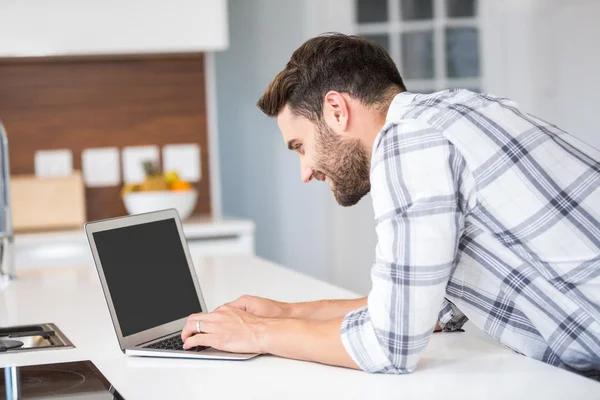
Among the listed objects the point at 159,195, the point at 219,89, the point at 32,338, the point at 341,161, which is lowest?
the point at 32,338

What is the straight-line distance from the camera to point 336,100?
1.53 metres

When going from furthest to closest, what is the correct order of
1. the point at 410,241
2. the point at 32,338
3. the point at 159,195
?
the point at 159,195 → the point at 32,338 → the point at 410,241

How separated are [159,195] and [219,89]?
1.04m

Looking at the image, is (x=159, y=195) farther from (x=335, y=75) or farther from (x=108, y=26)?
(x=335, y=75)

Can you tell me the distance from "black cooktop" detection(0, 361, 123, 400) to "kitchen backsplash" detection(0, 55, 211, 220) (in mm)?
2646

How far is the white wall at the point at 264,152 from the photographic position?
14.6 ft

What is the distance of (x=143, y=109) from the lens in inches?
160

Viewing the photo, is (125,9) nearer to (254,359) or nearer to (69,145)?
(69,145)

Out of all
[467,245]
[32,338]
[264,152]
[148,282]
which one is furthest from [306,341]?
[264,152]

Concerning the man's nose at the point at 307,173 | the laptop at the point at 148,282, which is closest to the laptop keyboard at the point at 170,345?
Answer: the laptop at the point at 148,282

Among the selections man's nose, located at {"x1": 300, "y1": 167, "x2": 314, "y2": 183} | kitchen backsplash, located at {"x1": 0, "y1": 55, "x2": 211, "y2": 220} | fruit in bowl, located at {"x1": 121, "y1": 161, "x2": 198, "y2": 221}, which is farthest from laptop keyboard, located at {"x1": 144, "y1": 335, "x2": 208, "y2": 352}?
kitchen backsplash, located at {"x1": 0, "y1": 55, "x2": 211, "y2": 220}

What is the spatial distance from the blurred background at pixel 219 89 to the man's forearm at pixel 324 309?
6.57ft

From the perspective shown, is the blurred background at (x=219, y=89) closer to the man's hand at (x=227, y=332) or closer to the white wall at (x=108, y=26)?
the white wall at (x=108, y=26)

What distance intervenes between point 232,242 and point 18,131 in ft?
3.83
